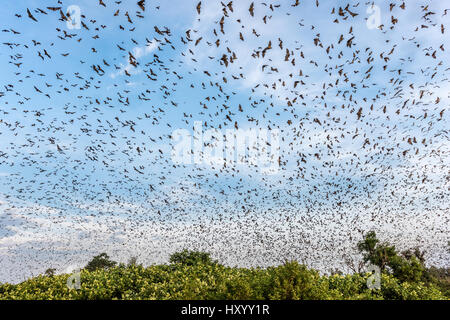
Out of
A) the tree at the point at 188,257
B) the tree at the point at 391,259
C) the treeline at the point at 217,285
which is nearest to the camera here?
the treeline at the point at 217,285

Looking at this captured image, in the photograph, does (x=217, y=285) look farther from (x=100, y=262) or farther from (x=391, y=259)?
(x=100, y=262)

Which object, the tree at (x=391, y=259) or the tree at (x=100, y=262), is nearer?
the tree at (x=391, y=259)

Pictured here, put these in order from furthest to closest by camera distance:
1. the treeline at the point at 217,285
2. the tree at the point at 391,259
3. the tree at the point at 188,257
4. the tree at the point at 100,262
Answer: the tree at the point at 100,262, the tree at the point at 391,259, the tree at the point at 188,257, the treeline at the point at 217,285

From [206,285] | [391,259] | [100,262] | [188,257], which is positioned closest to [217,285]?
[206,285]

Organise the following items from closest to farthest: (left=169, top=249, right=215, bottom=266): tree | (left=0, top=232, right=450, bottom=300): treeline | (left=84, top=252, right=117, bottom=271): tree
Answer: (left=0, top=232, right=450, bottom=300): treeline, (left=169, top=249, right=215, bottom=266): tree, (left=84, top=252, right=117, bottom=271): tree

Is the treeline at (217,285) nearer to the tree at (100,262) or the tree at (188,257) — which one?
the tree at (188,257)

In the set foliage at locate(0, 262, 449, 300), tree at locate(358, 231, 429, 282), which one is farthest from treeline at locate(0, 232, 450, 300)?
tree at locate(358, 231, 429, 282)

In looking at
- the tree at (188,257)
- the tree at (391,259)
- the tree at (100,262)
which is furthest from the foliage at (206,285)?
the tree at (100,262)

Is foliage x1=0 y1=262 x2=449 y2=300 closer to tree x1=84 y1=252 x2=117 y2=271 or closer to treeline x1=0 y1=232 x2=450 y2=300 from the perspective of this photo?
treeline x1=0 y1=232 x2=450 y2=300
